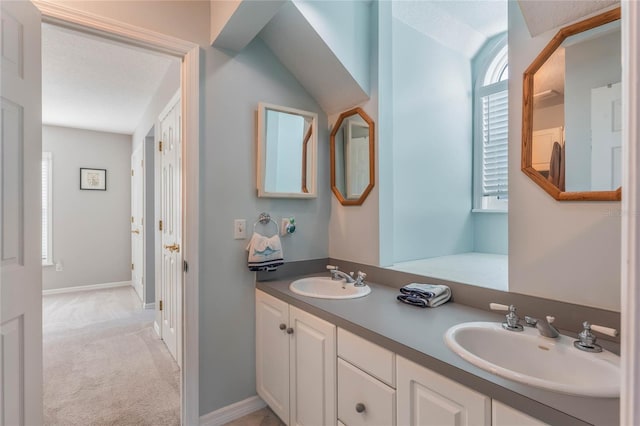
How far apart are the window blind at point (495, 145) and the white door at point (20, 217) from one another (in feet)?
8.96

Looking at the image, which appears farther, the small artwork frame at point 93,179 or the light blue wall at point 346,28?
the small artwork frame at point 93,179

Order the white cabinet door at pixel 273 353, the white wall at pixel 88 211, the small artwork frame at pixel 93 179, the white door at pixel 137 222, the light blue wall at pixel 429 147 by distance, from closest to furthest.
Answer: the white cabinet door at pixel 273 353
the light blue wall at pixel 429 147
the white door at pixel 137 222
the white wall at pixel 88 211
the small artwork frame at pixel 93 179

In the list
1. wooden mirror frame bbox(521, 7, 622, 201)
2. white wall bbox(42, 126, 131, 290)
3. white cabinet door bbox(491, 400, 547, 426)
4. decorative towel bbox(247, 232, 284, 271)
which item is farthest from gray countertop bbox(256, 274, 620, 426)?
white wall bbox(42, 126, 131, 290)

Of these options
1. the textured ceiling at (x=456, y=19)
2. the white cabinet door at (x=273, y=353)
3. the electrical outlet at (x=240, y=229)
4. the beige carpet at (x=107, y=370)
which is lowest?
the beige carpet at (x=107, y=370)

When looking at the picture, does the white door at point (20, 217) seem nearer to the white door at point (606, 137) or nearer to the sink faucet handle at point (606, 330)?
the sink faucet handle at point (606, 330)

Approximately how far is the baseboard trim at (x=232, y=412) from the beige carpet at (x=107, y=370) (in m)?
0.21

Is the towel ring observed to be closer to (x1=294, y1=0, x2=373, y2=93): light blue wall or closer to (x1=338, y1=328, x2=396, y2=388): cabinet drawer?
(x1=338, y1=328, x2=396, y2=388): cabinet drawer

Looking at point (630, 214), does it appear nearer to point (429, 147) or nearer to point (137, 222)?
point (429, 147)

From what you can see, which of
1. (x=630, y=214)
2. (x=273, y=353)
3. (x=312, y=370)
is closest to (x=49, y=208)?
(x=273, y=353)

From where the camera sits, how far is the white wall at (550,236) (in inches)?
40.7

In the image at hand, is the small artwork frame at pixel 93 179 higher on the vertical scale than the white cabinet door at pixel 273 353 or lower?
higher

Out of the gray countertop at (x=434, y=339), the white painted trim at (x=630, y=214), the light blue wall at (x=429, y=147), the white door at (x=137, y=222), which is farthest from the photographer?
the white door at (x=137, y=222)

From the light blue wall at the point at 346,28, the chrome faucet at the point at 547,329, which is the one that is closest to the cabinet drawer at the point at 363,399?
the chrome faucet at the point at 547,329

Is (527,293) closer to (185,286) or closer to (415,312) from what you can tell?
(415,312)
